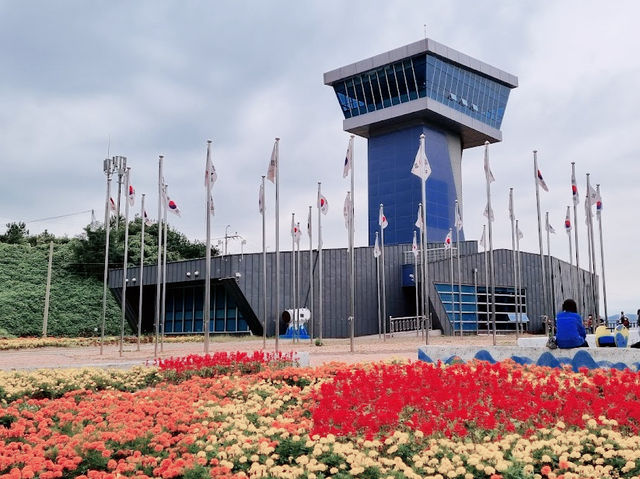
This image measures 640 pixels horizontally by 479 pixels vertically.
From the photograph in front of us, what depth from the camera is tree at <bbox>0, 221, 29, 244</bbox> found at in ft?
220

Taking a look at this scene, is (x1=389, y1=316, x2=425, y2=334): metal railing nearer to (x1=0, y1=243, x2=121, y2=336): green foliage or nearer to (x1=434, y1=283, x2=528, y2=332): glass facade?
(x1=434, y1=283, x2=528, y2=332): glass facade

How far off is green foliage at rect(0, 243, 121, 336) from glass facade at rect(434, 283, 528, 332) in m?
29.4

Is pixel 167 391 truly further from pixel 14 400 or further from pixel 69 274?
pixel 69 274

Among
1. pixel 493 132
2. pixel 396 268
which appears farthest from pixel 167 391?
pixel 493 132

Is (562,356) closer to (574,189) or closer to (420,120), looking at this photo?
(574,189)

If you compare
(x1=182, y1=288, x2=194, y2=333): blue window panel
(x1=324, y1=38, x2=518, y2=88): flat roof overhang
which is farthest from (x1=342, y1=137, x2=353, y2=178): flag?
(x1=324, y1=38, x2=518, y2=88): flat roof overhang

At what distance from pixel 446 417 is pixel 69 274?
2163 inches

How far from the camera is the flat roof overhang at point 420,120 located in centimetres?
6281

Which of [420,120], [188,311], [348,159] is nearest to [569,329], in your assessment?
[348,159]

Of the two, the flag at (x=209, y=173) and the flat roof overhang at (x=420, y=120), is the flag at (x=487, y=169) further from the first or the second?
the flat roof overhang at (x=420, y=120)

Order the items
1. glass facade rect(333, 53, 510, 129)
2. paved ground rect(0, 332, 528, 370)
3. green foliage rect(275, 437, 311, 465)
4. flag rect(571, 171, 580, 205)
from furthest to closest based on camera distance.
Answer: glass facade rect(333, 53, 510, 129)
flag rect(571, 171, 580, 205)
paved ground rect(0, 332, 528, 370)
green foliage rect(275, 437, 311, 465)

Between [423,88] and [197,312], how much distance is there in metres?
31.5

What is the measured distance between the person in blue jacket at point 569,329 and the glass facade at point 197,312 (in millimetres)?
33777

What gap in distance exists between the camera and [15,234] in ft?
226
